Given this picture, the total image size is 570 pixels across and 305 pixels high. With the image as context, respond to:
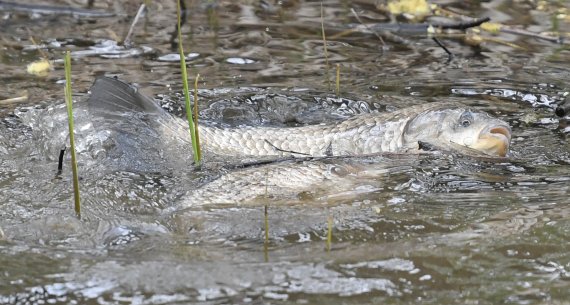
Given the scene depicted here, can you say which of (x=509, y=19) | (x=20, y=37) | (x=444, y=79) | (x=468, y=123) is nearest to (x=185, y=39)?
(x=20, y=37)

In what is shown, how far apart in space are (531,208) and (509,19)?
4476mm

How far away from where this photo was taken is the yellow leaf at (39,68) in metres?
7.09

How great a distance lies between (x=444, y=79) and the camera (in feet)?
23.3

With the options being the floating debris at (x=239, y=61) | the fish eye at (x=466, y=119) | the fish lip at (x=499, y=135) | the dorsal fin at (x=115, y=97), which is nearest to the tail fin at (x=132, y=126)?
the dorsal fin at (x=115, y=97)

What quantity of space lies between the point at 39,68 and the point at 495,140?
11.3 ft

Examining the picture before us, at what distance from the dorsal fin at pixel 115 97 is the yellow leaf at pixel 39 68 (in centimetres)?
178

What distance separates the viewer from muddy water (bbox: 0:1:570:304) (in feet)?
12.4

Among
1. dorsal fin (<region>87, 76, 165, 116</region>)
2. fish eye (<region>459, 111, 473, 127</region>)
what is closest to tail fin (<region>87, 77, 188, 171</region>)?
dorsal fin (<region>87, 76, 165, 116</region>)

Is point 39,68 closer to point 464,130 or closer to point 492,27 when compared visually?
point 464,130

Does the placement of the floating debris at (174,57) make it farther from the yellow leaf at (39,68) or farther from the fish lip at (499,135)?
the fish lip at (499,135)

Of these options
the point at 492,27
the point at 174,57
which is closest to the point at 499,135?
the point at 492,27

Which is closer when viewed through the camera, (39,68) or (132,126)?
(132,126)

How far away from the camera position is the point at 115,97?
5449 mm

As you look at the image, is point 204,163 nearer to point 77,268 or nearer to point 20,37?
point 77,268
